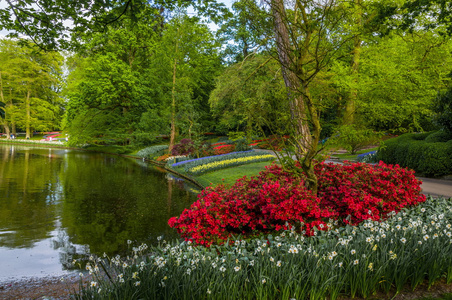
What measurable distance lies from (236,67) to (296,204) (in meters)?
12.9

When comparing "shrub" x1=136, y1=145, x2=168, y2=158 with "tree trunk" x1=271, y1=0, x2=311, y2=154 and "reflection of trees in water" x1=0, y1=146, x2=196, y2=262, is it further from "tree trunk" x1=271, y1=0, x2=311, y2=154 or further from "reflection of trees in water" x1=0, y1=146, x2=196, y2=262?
"tree trunk" x1=271, y1=0, x2=311, y2=154

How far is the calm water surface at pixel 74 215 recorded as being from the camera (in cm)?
492

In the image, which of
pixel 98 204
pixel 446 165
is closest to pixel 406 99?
pixel 446 165

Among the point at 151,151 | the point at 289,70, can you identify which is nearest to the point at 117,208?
the point at 289,70

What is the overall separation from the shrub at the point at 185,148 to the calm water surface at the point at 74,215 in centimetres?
486

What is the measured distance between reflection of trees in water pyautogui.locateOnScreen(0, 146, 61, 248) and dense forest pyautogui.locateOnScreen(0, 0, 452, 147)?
11.6 ft

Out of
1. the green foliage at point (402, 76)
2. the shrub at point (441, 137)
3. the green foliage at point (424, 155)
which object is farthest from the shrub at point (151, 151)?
the shrub at point (441, 137)

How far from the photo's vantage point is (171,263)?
295cm

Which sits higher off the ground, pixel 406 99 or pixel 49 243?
pixel 406 99

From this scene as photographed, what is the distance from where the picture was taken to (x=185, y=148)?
59.1 ft

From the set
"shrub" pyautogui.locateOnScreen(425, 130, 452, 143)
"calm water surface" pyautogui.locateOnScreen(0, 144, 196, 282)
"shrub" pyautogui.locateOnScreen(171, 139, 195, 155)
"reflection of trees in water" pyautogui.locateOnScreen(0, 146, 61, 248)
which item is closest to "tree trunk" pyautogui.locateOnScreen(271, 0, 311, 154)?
"calm water surface" pyautogui.locateOnScreen(0, 144, 196, 282)

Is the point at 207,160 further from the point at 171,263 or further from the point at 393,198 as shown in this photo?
the point at 171,263

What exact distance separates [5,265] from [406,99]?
53.3 ft

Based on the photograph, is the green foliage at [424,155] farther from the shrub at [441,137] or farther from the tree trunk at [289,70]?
the tree trunk at [289,70]
